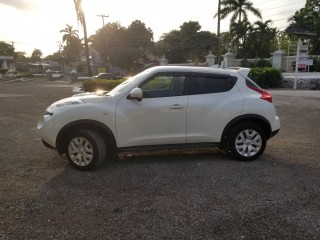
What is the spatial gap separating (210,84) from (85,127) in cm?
227

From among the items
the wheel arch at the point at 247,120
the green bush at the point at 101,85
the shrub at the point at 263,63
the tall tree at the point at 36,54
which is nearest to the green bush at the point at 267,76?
the shrub at the point at 263,63

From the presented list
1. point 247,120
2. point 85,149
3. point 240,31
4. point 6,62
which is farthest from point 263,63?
point 6,62

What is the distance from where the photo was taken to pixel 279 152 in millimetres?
6664

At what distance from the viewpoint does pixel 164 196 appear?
4.46 meters

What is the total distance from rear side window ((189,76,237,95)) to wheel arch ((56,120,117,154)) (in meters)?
1.57

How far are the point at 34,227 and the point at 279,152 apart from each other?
4.86m

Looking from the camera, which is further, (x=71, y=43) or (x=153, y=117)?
(x=71, y=43)

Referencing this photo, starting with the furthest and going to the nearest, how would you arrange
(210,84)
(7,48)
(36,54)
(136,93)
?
(36,54), (7,48), (210,84), (136,93)

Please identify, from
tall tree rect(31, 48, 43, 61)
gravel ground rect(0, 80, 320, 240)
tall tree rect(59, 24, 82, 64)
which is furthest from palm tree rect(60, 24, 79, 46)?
gravel ground rect(0, 80, 320, 240)

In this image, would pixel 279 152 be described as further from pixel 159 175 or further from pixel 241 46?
pixel 241 46

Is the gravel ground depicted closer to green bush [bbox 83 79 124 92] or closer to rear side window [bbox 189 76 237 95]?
rear side window [bbox 189 76 237 95]

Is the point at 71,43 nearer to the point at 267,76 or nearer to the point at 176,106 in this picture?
the point at 267,76

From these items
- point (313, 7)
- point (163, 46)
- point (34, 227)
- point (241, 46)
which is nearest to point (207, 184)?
point (34, 227)

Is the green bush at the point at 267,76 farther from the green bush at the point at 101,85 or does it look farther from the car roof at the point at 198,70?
the car roof at the point at 198,70
